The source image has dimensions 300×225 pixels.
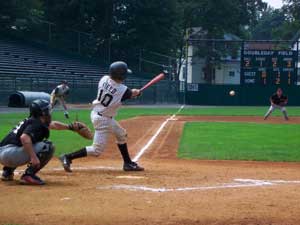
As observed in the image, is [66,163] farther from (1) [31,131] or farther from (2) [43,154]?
(1) [31,131]

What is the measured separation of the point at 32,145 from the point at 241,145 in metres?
8.07

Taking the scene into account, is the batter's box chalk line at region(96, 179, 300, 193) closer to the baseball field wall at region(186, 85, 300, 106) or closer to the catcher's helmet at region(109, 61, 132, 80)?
the catcher's helmet at region(109, 61, 132, 80)

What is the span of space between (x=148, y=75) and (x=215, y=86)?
10.9 metres

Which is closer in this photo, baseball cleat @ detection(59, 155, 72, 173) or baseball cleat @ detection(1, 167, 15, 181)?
baseball cleat @ detection(1, 167, 15, 181)

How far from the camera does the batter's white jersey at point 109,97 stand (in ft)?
30.8

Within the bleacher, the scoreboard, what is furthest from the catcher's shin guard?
the bleacher

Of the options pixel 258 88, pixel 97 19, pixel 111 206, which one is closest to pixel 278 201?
pixel 111 206

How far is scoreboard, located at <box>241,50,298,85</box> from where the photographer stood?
129 feet

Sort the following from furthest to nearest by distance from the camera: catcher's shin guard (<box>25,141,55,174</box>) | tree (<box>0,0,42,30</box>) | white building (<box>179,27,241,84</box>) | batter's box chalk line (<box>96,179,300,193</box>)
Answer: white building (<box>179,27,241,84</box>) < tree (<box>0,0,42,30</box>) < catcher's shin guard (<box>25,141,55,174</box>) < batter's box chalk line (<box>96,179,300,193</box>)

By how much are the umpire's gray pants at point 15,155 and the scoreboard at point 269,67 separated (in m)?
32.3

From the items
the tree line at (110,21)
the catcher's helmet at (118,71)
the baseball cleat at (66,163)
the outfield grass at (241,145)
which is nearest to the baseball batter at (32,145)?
the baseball cleat at (66,163)

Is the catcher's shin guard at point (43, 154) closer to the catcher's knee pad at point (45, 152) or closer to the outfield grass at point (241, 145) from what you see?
the catcher's knee pad at point (45, 152)

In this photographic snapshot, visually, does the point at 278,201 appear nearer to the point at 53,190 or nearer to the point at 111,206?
the point at 111,206

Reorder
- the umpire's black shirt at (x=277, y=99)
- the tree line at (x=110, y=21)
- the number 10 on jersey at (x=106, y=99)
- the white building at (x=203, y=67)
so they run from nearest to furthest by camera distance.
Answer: the number 10 on jersey at (x=106, y=99) → the umpire's black shirt at (x=277, y=99) → the white building at (x=203, y=67) → the tree line at (x=110, y=21)
